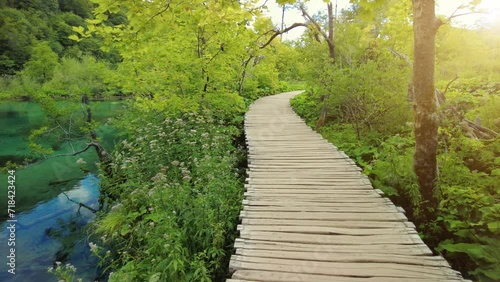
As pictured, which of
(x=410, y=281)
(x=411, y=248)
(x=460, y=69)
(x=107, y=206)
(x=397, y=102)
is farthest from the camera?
(x=460, y=69)

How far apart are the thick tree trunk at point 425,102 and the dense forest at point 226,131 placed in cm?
3

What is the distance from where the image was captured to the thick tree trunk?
4332 millimetres

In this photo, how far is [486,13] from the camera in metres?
4.46

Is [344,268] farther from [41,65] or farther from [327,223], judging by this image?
[41,65]

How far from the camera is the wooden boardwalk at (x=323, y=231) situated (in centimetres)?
323

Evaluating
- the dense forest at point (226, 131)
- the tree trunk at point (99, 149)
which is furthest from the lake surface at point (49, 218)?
the dense forest at point (226, 131)

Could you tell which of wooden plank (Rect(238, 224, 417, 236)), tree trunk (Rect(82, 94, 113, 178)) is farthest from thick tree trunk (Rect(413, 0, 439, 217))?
tree trunk (Rect(82, 94, 113, 178))

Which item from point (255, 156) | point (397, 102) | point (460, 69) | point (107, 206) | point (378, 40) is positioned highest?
point (378, 40)

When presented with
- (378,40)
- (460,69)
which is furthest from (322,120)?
(460,69)

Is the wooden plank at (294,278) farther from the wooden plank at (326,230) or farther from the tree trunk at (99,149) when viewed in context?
the tree trunk at (99,149)

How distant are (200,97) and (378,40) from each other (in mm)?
7567

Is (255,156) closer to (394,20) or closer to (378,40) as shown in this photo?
(378,40)

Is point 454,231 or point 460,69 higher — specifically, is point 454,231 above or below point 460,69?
below

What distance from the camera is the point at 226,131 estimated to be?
10062 mm
